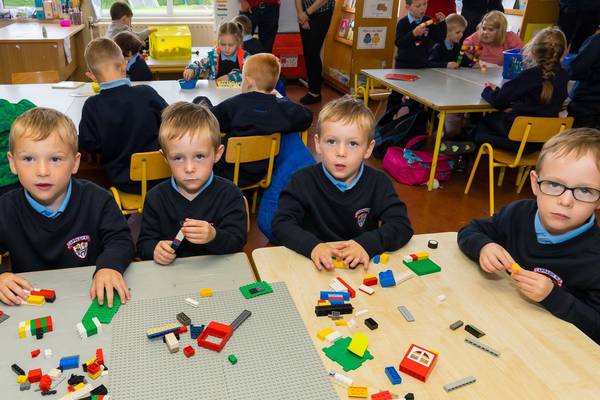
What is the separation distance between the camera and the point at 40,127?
56.5 inches

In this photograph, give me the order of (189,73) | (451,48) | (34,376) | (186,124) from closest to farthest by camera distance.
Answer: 1. (34,376)
2. (186,124)
3. (189,73)
4. (451,48)

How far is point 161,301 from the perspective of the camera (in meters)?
1.20

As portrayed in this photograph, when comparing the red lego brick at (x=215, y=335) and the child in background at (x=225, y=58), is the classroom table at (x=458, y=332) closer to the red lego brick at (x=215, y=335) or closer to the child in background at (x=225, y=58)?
the red lego brick at (x=215, y=335)

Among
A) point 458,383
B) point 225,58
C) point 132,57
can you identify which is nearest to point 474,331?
point 458,383

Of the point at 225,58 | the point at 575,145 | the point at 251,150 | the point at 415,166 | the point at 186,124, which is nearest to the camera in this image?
the point at 575,145

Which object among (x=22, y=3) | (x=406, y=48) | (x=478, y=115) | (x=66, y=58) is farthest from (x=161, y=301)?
(x=22, y=3)

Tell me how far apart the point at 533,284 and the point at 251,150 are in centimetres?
182

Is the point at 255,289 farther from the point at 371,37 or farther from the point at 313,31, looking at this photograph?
the point at 371,37

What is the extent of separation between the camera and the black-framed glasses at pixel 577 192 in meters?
1.26

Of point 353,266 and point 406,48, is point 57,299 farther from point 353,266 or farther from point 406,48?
point 406,48

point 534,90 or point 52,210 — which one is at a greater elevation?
point 534,90

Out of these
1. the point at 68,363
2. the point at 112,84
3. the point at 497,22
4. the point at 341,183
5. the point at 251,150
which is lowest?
the point at 251,150

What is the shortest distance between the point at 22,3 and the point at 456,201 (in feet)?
20.9

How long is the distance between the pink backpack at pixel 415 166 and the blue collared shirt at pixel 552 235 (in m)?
2.62
